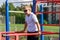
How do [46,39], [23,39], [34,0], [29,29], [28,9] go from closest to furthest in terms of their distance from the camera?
[28,9], [29,29], [34,0], [46,39], [23,39]

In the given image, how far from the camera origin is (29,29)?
608 centimetres

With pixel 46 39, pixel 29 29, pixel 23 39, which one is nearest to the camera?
pixel 29 29

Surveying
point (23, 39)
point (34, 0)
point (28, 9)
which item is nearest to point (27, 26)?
point (28, 9)

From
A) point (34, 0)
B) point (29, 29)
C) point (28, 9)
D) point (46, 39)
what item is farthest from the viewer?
point (46, 39)

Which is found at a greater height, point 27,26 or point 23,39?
point 27,26

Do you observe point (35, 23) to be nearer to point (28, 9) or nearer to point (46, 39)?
point (28, 9)

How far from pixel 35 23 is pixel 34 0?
6.42 ft

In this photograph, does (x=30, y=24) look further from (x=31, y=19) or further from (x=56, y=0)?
(x=56, y=0)

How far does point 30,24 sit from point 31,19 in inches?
6.0

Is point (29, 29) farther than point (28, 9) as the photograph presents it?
Yes

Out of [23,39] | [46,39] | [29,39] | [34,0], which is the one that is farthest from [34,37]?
[23,39]

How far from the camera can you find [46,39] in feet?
36.5

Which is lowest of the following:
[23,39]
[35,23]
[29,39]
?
[23,39]

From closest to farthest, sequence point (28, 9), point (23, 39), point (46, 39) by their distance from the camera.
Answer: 1. point (28, 9)
2. point (46, 39)
3. point (23, 39)
